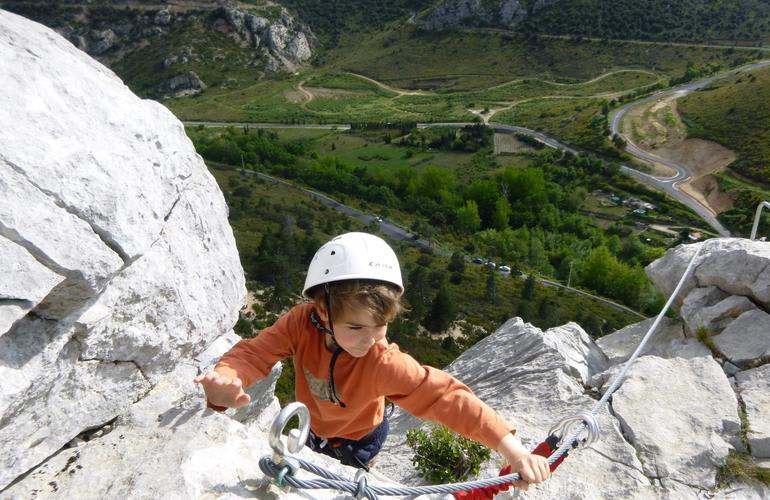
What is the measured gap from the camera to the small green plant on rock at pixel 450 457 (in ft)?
18.5

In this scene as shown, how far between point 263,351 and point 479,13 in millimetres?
192147

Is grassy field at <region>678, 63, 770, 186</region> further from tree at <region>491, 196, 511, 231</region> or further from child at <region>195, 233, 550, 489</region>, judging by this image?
child at <region>195, 233, 550, 489</region>

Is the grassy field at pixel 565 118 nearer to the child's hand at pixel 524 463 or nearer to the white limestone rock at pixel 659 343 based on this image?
the white limestone rock at pixel 659 343

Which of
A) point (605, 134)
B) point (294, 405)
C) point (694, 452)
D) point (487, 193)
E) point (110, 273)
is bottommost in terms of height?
point (487, 193)

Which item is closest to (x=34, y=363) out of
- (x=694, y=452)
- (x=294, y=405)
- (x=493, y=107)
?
(x=294, y=405)

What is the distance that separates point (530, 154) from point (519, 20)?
88.6 meters

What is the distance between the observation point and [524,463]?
2912mm

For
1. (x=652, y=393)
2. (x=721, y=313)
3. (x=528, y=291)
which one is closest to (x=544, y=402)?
(x=652, y=393)

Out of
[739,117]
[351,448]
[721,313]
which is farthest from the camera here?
[739,117]

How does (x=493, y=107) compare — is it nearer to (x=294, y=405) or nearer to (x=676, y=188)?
(x=676, y=188)

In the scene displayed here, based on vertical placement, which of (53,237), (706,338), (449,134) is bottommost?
(449,134)

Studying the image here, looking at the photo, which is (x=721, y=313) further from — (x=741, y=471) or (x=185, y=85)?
(x=185, y=85)

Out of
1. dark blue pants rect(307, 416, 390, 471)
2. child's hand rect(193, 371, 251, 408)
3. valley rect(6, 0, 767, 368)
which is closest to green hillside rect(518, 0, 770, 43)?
valley rect(6, 0, 767, 368)

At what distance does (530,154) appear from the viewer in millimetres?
101250
